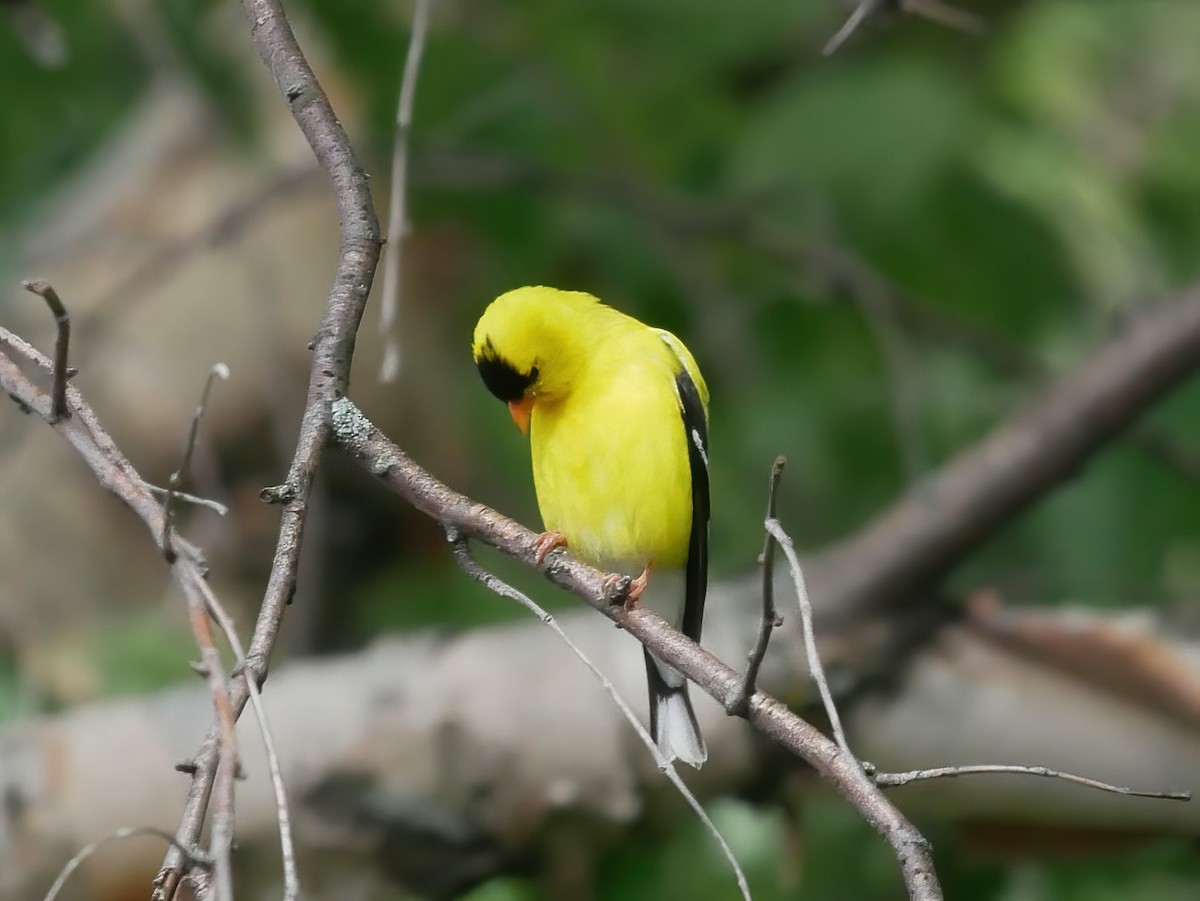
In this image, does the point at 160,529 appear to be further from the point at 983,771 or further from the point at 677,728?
the point at 677,728

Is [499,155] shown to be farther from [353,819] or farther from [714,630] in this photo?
[353,819]

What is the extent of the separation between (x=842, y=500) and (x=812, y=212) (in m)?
1.23

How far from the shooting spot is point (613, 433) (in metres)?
2.49

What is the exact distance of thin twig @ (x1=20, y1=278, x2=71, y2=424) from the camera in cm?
119

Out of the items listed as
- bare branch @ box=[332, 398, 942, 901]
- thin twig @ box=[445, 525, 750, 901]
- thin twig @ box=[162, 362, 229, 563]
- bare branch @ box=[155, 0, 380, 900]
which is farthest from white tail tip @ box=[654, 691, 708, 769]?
thin twig @ box=[162, 362, 229, 563]

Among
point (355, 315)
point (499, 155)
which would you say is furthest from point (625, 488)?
point (499, 155)

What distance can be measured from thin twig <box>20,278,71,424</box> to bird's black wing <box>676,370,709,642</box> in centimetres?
141

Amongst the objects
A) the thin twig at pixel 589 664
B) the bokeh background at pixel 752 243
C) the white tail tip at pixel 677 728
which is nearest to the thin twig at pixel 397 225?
the thin twig at pixel 589 664

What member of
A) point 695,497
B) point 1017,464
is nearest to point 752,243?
point 1017,464

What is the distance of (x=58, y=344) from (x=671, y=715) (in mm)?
1930

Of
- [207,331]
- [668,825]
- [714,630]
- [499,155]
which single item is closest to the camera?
[714,630]

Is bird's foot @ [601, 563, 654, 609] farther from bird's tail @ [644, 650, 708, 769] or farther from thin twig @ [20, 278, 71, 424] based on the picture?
bird's tail @ [644, 650, 708, 769]

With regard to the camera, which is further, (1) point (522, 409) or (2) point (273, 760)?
(1) point (522, 409)

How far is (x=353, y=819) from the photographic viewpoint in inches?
144
